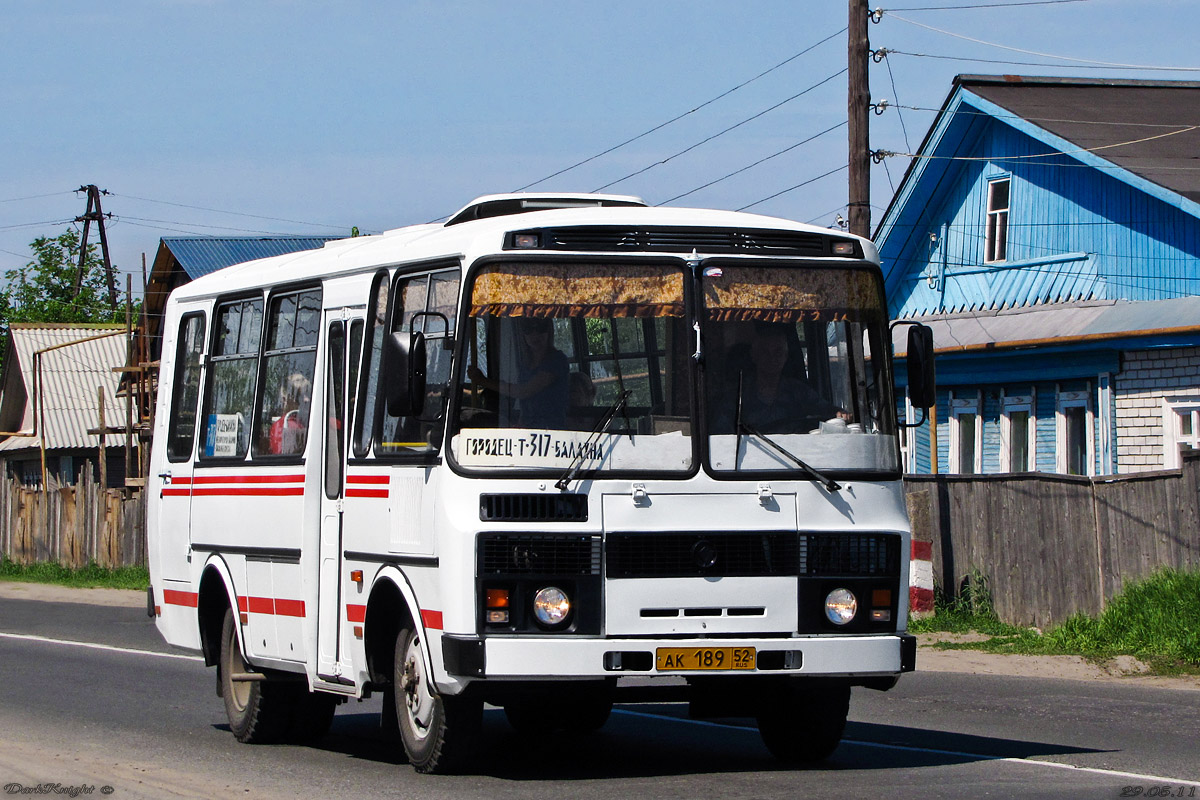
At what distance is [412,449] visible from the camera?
9.30 metres

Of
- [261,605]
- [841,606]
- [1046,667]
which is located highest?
[841,606]

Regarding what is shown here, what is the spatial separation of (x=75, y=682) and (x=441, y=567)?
7.98 meters

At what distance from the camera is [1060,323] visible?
81.1 ft

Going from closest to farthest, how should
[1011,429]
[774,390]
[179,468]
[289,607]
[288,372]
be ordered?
[774,390]
[289,607]
[288,372]
[179,468]
[1011,429]

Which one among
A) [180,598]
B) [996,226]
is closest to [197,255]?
[996,226]

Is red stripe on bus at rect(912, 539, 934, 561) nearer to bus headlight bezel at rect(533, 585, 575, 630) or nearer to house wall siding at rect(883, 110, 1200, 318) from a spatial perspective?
house wall siding at rect(883, 110, 1200, 318)

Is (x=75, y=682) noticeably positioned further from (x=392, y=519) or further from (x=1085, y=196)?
(x=1085, y=196)

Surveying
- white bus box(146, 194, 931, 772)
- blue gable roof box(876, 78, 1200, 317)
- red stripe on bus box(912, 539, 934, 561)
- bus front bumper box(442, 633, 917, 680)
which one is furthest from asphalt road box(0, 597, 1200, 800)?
blue gable roof box(876, 78, 1200, 317)

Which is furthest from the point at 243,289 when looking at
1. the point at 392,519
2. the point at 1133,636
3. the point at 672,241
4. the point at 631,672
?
the point at 1133,636

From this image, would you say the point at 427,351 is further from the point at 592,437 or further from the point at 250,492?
the point at 250,492

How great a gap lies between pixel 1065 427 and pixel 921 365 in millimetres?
16062

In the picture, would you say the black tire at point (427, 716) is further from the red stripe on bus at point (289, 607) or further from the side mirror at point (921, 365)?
the side mirror at point (921, 365)

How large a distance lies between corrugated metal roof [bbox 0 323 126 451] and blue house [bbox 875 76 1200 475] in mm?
34682

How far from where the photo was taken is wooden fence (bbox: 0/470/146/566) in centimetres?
3681
